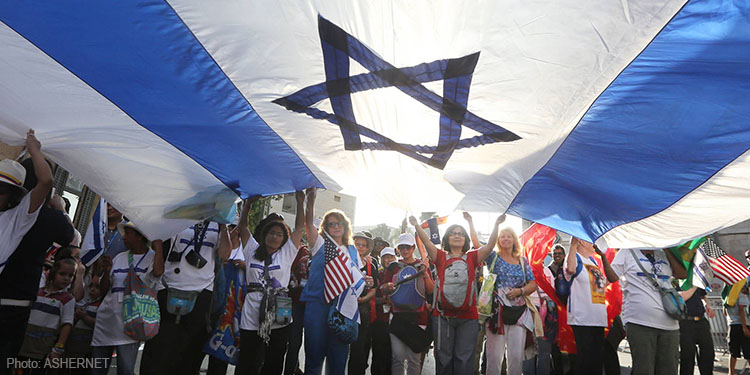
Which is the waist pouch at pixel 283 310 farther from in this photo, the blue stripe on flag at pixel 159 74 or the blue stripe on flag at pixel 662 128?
the blue stripe on flag at pixel 662 128

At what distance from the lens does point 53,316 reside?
4.56 metres

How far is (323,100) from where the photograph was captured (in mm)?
2852

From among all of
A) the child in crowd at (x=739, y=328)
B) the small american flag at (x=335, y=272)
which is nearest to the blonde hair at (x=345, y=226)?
the small american flag at (x=335, y=272)

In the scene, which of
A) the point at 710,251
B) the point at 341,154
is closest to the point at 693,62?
the point at 341,154

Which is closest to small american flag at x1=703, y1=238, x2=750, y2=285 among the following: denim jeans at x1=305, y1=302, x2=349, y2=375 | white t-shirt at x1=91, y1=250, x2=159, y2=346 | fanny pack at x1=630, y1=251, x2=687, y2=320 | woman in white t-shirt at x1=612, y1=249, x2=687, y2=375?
woman in white t-shirt at x1=612, y1=249, x2=687, y2=375

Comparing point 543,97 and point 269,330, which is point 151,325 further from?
point 543,97

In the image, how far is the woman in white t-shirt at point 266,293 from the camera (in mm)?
4469

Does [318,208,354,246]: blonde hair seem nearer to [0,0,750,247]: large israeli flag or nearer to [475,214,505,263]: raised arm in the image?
[0,0,750,247]: large israeli flag

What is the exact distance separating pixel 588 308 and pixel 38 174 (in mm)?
5609

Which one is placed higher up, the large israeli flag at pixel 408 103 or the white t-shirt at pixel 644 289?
the large israeli flag at pixel 408 103

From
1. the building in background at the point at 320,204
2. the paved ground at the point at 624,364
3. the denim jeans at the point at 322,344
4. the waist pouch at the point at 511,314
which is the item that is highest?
the building in background at the point at 320,204

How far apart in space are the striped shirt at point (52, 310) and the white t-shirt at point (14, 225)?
68.3 inches

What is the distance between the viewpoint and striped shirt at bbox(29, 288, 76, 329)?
4516 millimetres

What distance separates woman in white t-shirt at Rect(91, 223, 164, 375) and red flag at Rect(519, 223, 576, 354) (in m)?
4.68
